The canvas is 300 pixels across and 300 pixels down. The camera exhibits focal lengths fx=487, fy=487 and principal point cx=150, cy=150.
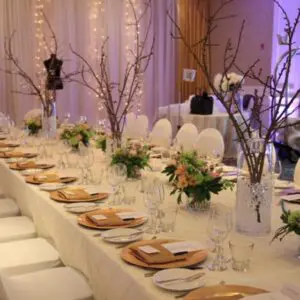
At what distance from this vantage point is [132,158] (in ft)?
9.34

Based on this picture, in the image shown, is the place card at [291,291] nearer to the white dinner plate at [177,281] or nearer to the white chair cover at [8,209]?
the white dinner plate at [177,281]

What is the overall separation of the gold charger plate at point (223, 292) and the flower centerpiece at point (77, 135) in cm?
263

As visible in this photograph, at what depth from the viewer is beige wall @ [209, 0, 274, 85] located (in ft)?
29.5

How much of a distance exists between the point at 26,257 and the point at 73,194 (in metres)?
0.38

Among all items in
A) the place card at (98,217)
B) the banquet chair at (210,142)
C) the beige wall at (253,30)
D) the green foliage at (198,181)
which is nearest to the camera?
the place card at (98,217)

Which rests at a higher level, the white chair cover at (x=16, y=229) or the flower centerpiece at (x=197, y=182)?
the flower centerpiece at (x=197, y=182)

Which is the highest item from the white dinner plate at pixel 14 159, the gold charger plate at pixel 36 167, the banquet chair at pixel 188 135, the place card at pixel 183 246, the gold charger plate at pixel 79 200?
the banquet chair at pixel 188 135

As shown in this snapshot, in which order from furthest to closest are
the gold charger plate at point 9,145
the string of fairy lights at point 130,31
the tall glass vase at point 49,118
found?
1. the string of fairy lights at point 130,31
2. the tall glass vase at point 49,118
3. the gold charger plate at point 9,145

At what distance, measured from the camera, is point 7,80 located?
8.39m

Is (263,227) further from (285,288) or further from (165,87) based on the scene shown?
(165,87)

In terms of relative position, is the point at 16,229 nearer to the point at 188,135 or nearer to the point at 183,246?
the point at 183,246

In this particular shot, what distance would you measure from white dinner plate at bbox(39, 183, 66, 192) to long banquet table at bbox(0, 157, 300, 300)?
34mm

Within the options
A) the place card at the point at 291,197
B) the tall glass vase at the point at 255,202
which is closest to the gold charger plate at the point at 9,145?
the place card at the point at 291,197

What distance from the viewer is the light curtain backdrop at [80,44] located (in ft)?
27.6
